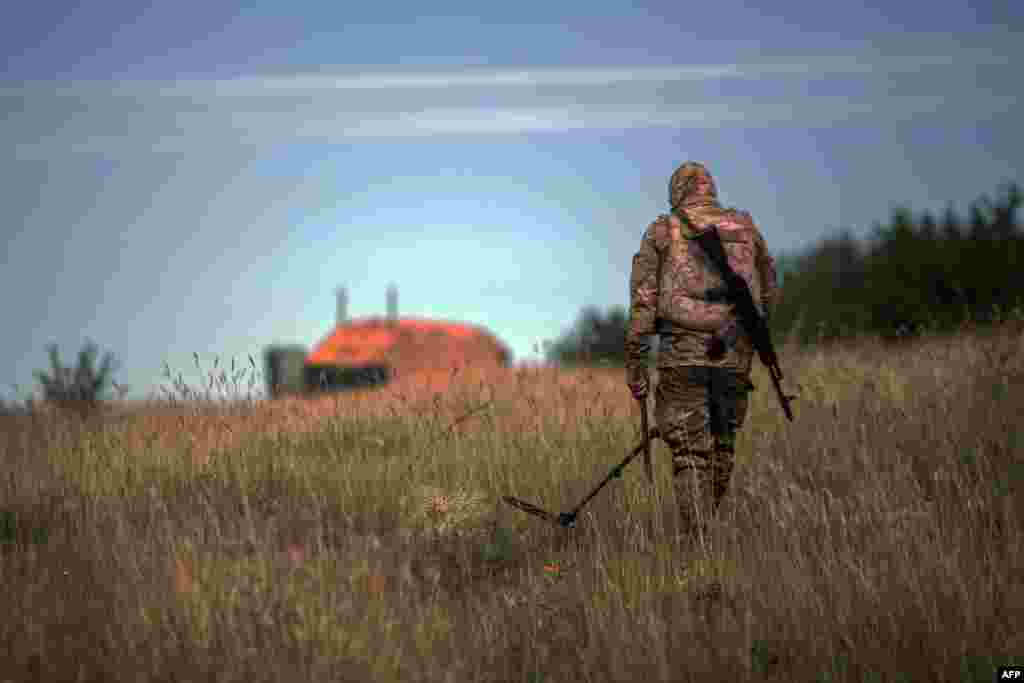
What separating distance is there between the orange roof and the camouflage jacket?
31.3m

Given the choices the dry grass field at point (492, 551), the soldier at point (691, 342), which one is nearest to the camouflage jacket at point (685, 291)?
the soldier at point (691, 342)

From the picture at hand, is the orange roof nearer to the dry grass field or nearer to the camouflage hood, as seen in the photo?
the dry grass field

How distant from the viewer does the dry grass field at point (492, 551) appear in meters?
3.89

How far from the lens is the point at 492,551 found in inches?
214

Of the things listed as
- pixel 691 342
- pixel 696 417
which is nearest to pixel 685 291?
pixel 691 342

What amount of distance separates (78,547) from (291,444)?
245 centimetres

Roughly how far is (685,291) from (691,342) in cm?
32

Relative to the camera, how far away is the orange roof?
38625mm

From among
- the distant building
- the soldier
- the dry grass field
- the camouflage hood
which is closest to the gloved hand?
the soldier

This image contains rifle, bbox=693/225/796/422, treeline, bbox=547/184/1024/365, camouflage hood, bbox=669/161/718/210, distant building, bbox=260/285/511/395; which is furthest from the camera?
distant building, bbox=260/285/511/395

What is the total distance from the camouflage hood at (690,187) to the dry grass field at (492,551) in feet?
5.89

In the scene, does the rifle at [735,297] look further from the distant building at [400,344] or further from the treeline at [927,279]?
the distant building at [400,344]

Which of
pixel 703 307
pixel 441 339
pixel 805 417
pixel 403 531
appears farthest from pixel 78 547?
pixel 441 339

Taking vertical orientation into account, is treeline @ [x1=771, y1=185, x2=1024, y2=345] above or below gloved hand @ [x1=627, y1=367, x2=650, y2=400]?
above
